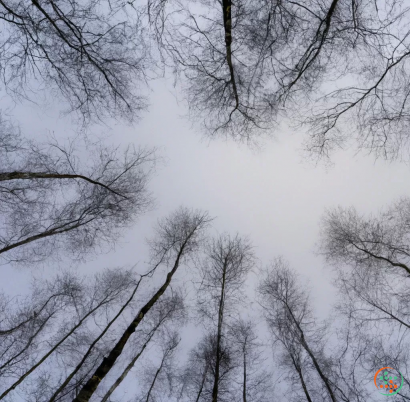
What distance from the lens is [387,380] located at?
29.7 ft

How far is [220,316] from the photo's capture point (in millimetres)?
9500

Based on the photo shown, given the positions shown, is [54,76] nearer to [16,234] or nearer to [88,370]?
[16,234]

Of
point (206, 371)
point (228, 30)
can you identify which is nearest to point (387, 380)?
point (206, 371)

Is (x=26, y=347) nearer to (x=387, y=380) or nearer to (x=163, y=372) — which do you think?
(x=163, y=372)

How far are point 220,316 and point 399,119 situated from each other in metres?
9.14

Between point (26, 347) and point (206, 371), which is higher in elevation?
point (206, 371)

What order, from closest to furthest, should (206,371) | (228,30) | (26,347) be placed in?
1. (228,30)
2. (26,347)
3. (206,371)

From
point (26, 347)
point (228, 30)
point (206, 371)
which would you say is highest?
point (228, 30)

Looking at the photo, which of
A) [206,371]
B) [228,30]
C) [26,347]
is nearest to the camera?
[228,30]

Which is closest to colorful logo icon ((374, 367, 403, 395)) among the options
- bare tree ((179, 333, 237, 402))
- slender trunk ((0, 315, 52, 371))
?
bare tree ((179, 333, 237, 402))

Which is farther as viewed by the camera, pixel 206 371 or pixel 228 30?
pixel 206 371

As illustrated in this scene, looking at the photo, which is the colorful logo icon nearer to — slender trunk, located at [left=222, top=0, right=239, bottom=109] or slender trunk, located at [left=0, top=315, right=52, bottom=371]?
slender trunk, located at [left=222, top=0, right=239, bottom=109]

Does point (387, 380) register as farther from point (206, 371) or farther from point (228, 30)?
point (228, 30)

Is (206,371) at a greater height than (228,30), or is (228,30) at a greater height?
(228,30)
